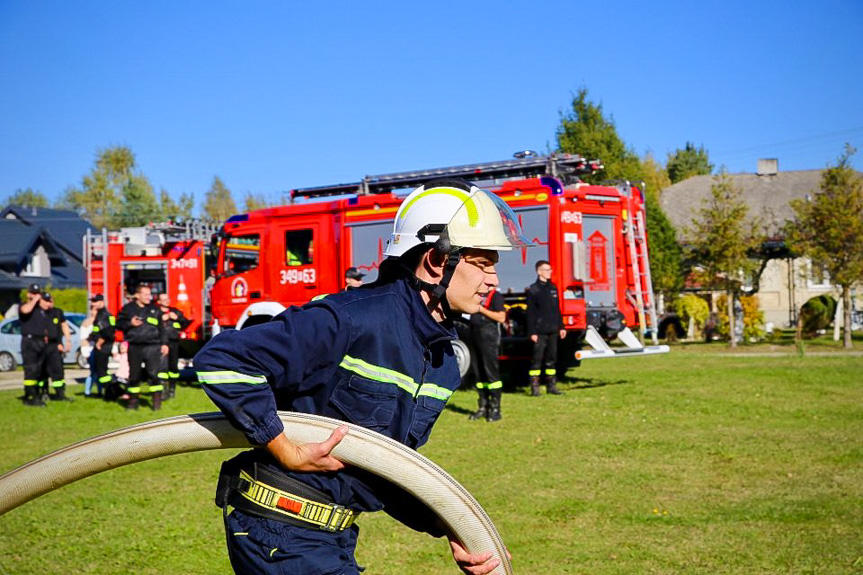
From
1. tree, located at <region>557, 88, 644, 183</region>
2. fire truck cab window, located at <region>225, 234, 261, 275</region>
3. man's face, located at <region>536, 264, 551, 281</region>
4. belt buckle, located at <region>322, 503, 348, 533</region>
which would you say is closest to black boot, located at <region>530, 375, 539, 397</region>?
man's face, located at <region>536, 264, 551, 281</region>

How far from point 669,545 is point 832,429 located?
5.56 metres

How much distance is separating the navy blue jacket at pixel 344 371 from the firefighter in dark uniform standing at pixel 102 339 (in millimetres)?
13501

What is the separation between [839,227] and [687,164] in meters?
59.3

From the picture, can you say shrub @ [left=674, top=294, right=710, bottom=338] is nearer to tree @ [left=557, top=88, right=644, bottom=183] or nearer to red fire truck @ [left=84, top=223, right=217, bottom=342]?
tree @ [left=557, top=88, right=644, bottom=183]

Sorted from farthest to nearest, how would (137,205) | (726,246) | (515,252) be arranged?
(137,205), (726,246), (515,252)

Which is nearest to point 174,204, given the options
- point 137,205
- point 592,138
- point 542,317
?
point 137,205

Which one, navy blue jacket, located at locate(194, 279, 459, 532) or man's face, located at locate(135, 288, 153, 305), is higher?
man's face, located at locate(135, 288, 153, 305)

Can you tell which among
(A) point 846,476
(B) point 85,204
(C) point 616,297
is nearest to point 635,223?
(C) point 616,297

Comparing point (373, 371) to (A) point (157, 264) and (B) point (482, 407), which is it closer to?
(B) point (482, 407)

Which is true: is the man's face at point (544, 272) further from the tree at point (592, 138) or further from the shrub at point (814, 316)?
the tree at point (592, 138)

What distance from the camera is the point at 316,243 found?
18.1 meters

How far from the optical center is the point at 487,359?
12.3m

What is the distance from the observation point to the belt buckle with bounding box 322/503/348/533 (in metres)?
2.91

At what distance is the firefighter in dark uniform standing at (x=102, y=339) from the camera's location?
15633 millimetres
